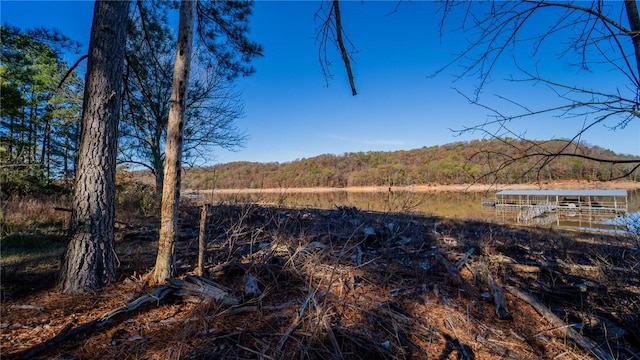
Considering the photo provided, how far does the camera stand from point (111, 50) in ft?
9.37

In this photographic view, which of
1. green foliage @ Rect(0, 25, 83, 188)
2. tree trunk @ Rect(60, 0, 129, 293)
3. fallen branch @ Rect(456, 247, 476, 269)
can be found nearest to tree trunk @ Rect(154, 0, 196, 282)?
tree trunk @ Rect(60, 0, 129, 293)

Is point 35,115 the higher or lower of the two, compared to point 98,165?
higher

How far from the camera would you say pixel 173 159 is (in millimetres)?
2631

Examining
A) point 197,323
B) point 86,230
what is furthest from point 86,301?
point 197,323

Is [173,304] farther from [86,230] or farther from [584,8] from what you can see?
[584,8]

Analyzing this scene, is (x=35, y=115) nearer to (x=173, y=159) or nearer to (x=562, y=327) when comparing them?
(x=173, y=159)

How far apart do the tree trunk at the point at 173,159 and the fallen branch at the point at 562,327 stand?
339 cm

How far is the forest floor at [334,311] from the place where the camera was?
1.82 metres

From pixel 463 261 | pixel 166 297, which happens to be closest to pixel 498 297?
pixel 463 261

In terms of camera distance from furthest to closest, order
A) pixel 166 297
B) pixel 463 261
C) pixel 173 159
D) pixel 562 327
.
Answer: pixel 463 261 → pixel 173 159 → pixel 166 297 → pixel 562 327

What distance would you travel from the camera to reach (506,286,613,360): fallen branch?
76.8 inches

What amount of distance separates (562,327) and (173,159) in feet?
11.8

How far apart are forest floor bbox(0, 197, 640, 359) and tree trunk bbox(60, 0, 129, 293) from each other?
233 millimetres

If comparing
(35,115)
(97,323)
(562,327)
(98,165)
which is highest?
(35,115)
